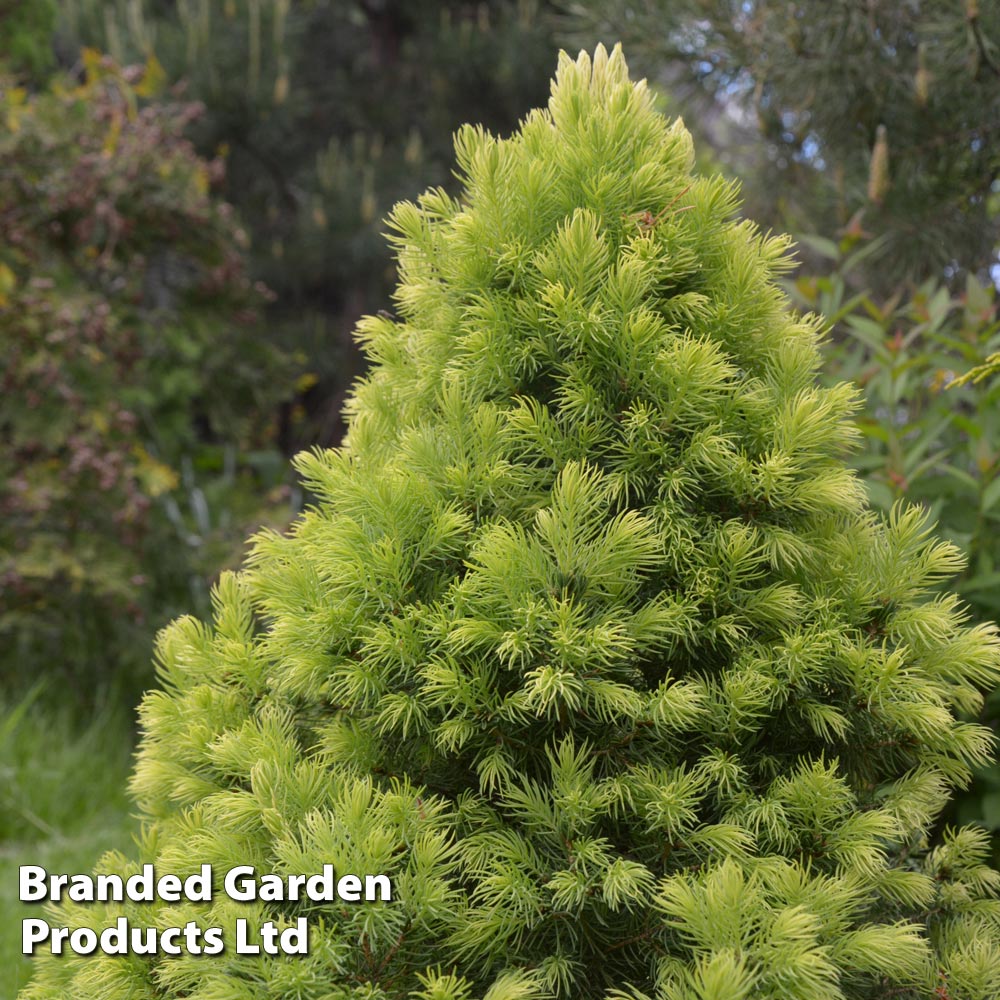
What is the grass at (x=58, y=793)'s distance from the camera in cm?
337

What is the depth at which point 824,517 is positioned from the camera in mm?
1545

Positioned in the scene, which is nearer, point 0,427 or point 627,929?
point 627,929

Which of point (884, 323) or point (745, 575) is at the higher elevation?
point (884, 323)

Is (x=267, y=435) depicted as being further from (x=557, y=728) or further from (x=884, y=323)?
(x=557, y=728)

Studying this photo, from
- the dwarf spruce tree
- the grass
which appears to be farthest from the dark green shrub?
the grass

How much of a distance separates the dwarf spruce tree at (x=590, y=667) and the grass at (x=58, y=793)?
1.94m

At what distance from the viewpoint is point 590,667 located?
134cm

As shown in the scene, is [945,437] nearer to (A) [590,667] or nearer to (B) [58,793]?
(A) [590,667]

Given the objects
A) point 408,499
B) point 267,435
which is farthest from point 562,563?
point 267,435

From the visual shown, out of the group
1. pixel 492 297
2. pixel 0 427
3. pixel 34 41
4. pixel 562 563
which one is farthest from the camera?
pixel 34 41

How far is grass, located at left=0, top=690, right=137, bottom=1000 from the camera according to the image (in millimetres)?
3367

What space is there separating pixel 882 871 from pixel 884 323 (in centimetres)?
178

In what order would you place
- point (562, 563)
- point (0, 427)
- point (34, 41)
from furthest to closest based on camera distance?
point (34, 41), point (0, 427), point (562, 563)

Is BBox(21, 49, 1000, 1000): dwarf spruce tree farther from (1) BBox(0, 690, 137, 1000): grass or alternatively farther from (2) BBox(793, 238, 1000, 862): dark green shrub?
(1) BBox(0, 690, 137, 1000): grass
